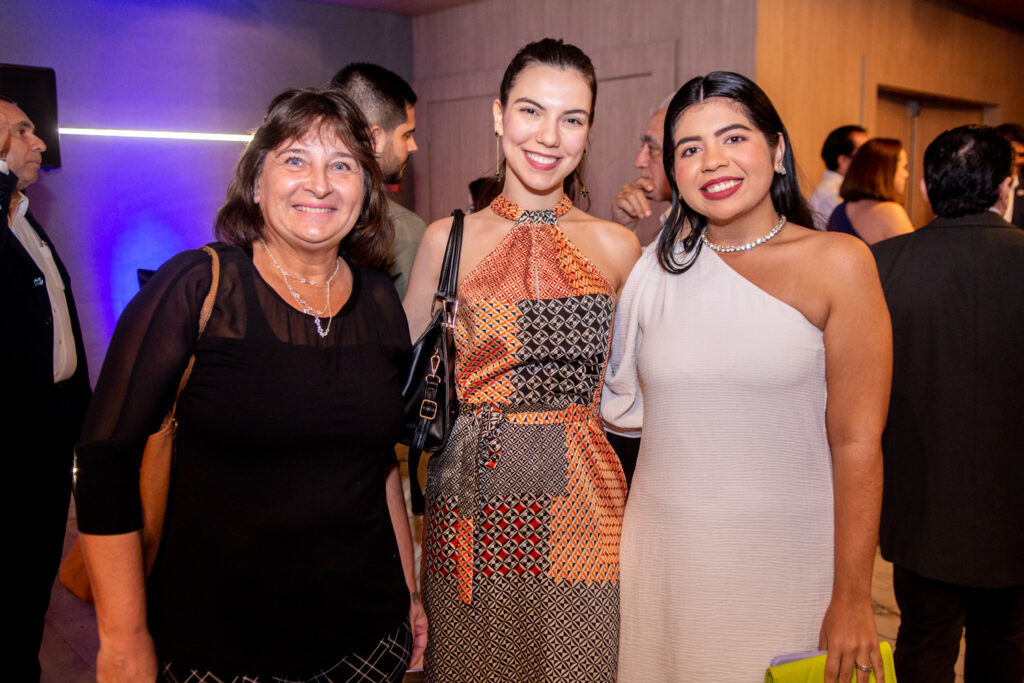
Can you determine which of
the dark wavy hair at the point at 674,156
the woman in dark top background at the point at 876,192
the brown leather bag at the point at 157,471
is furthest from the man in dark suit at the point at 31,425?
the woman in dark top background at the point at 876,192

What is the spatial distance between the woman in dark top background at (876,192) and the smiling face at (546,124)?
7.83 feet

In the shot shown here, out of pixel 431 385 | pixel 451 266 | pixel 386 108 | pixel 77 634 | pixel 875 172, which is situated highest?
pixel 386 108

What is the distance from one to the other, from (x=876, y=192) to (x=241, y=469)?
3.46 metres

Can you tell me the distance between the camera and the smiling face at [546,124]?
188 cm

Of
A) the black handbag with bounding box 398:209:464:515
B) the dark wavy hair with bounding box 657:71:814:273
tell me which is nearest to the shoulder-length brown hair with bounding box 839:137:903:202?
the dark wavy hair with bounding box 657:71:814:273

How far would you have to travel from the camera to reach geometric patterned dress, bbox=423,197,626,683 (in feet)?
5.77

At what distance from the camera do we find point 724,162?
1.66 metres

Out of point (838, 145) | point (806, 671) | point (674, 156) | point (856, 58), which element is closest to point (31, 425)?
point (674, 156)

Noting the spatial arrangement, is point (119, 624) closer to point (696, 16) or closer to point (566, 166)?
point (566, 166)

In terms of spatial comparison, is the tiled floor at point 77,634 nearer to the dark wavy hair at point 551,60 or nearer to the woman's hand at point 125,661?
the woman's hand at point 125,661

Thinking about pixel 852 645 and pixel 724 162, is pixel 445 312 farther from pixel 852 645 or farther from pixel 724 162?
pixel 852 645

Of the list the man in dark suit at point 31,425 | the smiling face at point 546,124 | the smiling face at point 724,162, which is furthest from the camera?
the man in dark suit at point 31,425

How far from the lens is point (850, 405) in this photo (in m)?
1.56

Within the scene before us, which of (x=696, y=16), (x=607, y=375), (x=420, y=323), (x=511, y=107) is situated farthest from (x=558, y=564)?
(x=696, y=16)
